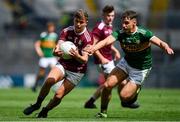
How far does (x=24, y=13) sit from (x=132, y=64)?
23.7 meters

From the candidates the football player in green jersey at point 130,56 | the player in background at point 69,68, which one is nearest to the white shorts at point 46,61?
the football player in green jersey at point 130,56

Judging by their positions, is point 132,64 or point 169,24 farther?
point 169,24

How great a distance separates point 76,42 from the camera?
16.2m

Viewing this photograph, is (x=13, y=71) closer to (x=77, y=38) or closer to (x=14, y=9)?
(x=14, y=9)

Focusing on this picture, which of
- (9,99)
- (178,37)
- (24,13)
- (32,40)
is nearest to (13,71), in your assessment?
(32,40)

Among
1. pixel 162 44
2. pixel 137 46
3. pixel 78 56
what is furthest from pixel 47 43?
pixel 162 44

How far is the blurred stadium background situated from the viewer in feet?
112

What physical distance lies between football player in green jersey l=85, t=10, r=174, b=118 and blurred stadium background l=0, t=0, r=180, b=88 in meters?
16.3

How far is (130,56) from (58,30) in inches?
719

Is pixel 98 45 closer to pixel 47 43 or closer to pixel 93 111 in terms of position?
pixel 93 111

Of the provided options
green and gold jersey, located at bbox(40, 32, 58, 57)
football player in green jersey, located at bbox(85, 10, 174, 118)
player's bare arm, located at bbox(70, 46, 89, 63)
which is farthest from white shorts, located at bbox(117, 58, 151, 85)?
green and gold jersey, located at bbox(40, 32, 58, 57)

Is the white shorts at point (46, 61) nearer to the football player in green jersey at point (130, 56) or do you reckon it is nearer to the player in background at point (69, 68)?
the football player in green jersey at point (130, 56)

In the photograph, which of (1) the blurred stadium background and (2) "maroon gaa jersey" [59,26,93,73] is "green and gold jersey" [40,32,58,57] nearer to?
(1) the blurred stadium background

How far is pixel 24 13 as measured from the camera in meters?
40.1
